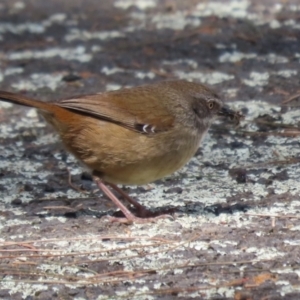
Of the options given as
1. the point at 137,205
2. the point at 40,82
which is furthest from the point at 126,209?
the point at 40,82

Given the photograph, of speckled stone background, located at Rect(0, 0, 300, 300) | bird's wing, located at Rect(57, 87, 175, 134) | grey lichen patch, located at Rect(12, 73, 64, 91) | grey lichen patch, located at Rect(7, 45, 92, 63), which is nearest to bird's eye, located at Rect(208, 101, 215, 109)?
bird's wing, located at Rect(57, 87, 175, 134)

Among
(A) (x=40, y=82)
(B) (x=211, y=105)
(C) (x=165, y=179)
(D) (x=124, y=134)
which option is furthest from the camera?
(A) (x=40, y=82)

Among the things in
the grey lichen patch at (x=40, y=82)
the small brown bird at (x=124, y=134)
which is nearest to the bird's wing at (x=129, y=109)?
the small brown bird at (x=124, y=134)

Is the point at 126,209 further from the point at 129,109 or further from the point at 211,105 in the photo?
the point at 211,105

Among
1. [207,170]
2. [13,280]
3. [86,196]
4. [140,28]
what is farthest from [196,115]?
[140,28]

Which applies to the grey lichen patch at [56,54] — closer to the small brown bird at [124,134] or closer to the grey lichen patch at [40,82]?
the grey lichen patch at [40,82]

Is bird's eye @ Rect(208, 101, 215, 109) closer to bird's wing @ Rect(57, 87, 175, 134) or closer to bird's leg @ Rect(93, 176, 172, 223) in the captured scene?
bird's wing @ Rect(57, 87, 175, 134)
